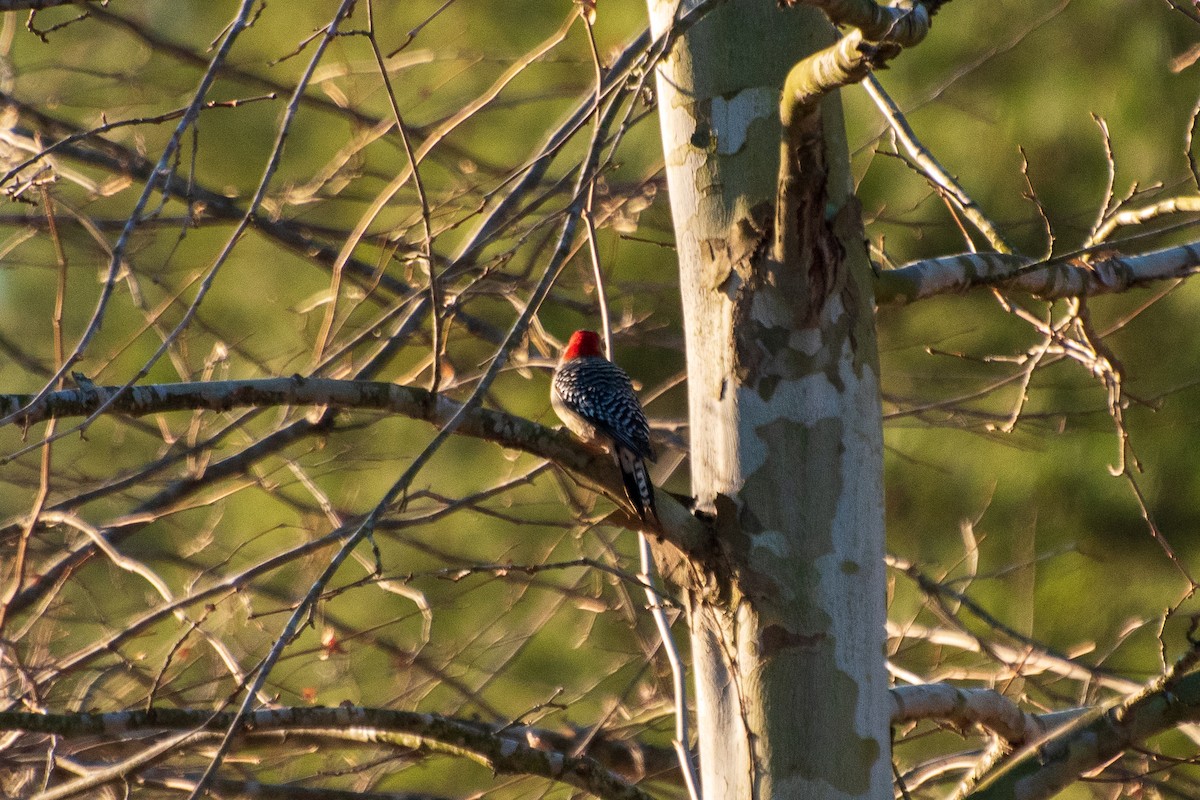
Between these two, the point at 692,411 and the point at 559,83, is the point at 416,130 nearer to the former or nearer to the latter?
the point at 559,83

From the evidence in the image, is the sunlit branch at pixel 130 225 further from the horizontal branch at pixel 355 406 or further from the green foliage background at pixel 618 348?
the green foliage background at pixel 618 348

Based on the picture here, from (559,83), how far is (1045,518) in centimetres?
299

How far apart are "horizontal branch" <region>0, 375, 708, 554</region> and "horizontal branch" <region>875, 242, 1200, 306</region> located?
69 cm

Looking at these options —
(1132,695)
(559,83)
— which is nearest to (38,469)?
(559,83)

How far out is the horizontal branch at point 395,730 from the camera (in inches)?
97.0

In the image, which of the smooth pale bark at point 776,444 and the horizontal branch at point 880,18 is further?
the smooth pale bark at point 776,444

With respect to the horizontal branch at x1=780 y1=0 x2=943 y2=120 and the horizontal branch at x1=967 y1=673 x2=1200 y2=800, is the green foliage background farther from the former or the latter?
the horizontal branch at x1=780 y1=0 x2=943 y2=120

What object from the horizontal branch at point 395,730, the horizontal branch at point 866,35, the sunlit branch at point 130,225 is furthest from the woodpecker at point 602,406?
the sunlit branch at point 130,225

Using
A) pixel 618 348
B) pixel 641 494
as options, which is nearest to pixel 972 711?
pixel 641 494

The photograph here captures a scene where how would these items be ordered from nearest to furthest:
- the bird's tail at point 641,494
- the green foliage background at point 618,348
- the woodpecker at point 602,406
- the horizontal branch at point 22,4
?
the horizontal branch at point 22,4 → the bird's tail at point 641,494 → the woodpecker at point 602,406 → the green foliage background at point 618,348

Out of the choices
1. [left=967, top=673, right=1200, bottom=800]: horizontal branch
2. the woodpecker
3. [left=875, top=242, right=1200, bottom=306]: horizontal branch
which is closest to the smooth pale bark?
[left=875, top=242, right=1200, bottom=306]: horizontal branch

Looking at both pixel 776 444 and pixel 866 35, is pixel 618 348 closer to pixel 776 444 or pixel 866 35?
pixel 776 444

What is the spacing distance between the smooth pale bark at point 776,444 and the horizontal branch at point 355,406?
18cm

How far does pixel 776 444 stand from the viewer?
94.4 inches
